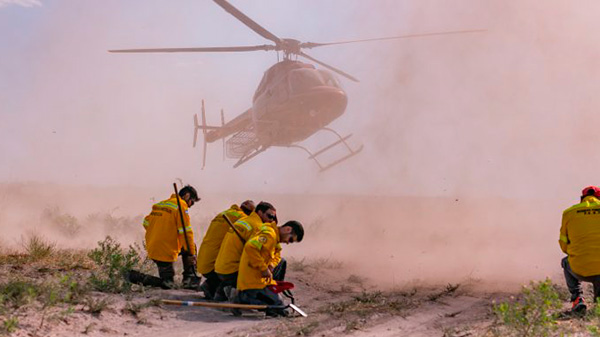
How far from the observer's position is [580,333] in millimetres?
4973

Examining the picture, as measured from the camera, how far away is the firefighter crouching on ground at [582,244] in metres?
5.98

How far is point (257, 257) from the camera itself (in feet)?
19.2

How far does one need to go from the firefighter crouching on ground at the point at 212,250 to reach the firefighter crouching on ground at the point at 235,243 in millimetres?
378

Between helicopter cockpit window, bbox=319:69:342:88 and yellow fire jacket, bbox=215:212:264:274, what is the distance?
10.2 meters

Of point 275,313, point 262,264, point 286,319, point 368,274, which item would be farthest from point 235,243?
point 368,274

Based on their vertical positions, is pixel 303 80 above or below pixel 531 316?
above

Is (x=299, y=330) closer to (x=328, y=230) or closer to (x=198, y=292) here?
(x=198, y=292)

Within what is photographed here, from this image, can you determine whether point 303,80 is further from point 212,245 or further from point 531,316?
point 531,316

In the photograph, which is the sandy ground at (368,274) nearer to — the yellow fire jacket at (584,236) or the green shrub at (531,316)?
the green shrub at (531,316)

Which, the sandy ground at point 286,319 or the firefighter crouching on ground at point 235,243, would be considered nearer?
the sandy ground at point 286,319

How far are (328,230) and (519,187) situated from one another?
7438 mm

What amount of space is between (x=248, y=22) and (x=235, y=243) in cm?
1108

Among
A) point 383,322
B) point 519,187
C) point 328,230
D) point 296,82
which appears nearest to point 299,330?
point 383,322

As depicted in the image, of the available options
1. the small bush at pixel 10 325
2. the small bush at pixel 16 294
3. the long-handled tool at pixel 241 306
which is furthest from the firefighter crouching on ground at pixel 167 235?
the small bush at pixel 10 325
